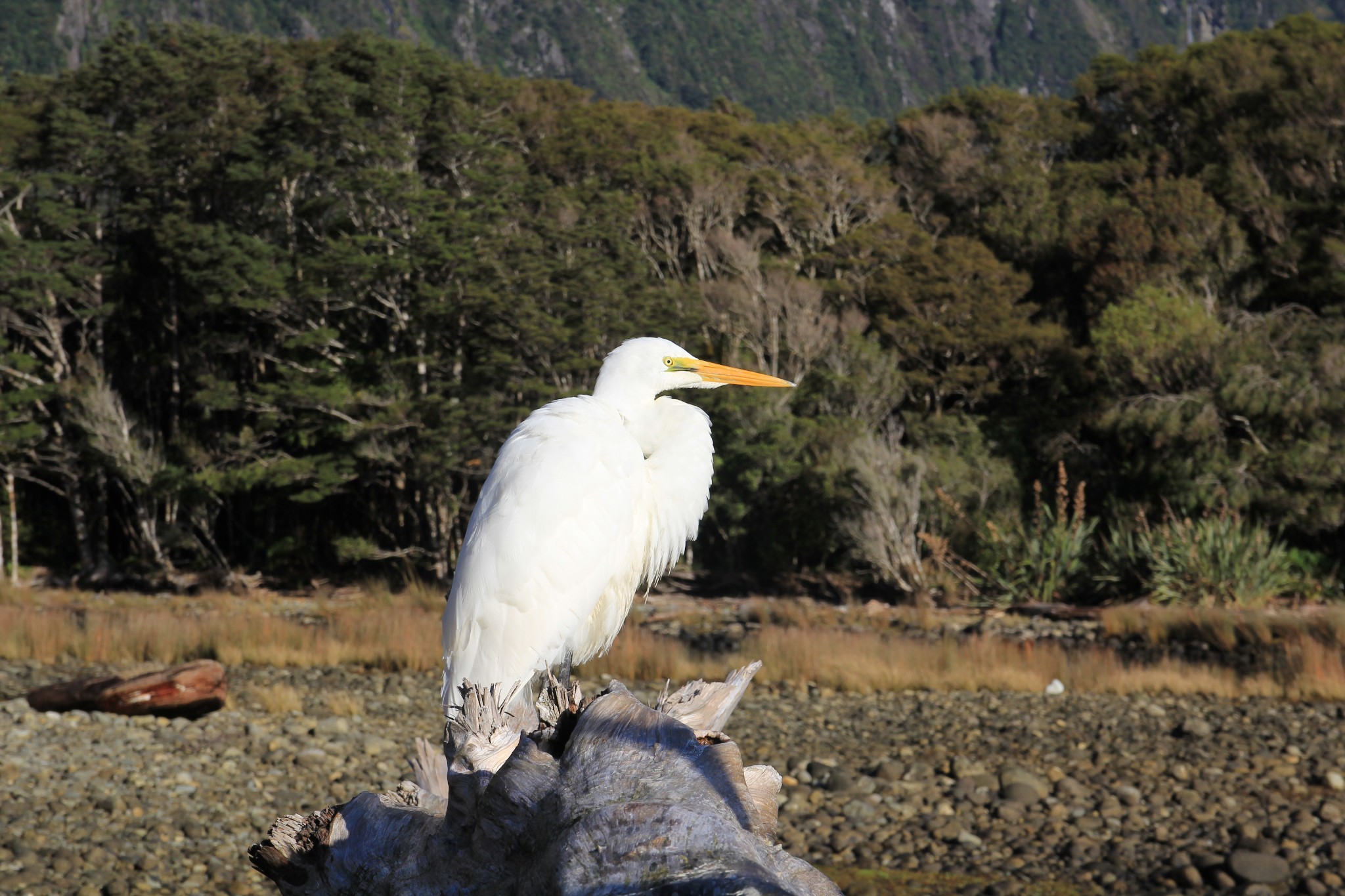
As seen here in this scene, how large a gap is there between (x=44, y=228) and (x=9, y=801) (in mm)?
16671

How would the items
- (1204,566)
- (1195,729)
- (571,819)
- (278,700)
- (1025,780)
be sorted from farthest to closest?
(1204,566), (278,700), (1195,729), (1025,780), (571,819)

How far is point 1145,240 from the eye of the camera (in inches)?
765

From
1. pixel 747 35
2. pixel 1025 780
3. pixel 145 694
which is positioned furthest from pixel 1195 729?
pixel 747 35

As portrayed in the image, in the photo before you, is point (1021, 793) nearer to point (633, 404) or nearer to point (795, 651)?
point (633, 404)

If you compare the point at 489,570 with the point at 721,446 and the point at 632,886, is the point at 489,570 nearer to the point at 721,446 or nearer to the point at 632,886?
the point at 632,886

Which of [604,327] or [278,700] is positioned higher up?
[604,327]

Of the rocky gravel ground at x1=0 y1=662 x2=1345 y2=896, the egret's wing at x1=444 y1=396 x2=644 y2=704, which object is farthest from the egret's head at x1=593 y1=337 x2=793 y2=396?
the rocky gravel ground at x1=0 y1=662 x2=1345 y2=896

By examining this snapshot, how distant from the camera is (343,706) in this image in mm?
8180

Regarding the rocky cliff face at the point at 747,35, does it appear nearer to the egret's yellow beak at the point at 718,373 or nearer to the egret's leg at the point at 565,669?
the egret's yellow beak at the point at 718,373

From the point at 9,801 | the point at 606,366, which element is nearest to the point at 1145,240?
the point at 606,366

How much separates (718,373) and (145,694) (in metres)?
4.85

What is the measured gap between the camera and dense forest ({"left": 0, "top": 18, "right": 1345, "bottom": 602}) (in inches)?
642

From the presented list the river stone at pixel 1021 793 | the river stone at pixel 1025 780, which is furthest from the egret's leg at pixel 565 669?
the river stone at pixel 1025 780

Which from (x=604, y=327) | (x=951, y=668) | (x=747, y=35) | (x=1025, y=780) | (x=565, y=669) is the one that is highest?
(x=747, y=35)
